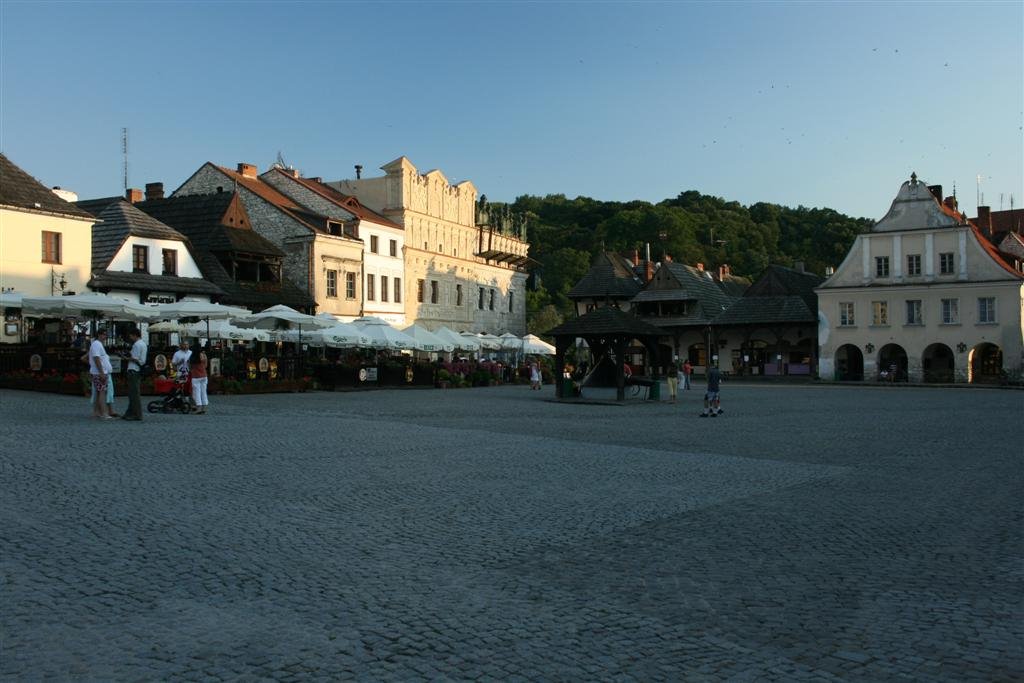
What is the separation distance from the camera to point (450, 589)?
6902 millimetres

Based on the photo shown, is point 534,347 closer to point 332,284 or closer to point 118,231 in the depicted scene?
point 332,284

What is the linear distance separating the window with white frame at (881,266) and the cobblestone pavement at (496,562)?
45805 millimetres

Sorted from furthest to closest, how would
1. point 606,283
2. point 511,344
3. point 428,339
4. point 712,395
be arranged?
1. point 606,283
2. point 511,344
3. point 428,339
4. point 712,395

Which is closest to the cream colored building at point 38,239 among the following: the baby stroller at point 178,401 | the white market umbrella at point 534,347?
the baby stroller at point 178,401

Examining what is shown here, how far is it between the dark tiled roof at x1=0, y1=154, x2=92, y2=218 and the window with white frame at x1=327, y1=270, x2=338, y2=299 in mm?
17191

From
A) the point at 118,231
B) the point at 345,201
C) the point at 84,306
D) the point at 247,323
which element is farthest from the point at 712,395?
the point at 345,201

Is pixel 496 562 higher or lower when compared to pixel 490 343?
lower

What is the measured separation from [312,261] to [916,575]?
4840cm

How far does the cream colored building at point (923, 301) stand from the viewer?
179 feet

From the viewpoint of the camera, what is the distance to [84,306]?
26406 mm

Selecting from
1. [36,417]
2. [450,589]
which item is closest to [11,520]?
[450,589]

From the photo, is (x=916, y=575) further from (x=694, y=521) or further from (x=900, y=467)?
(x=900, y=467)

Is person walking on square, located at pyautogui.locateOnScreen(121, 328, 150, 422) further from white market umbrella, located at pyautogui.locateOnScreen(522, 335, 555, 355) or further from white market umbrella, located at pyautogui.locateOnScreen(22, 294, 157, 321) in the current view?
white market umbrella, located at pyautogui.locateOnScreen(522, 335, 555, 355)

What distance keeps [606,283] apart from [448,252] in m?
13.8
